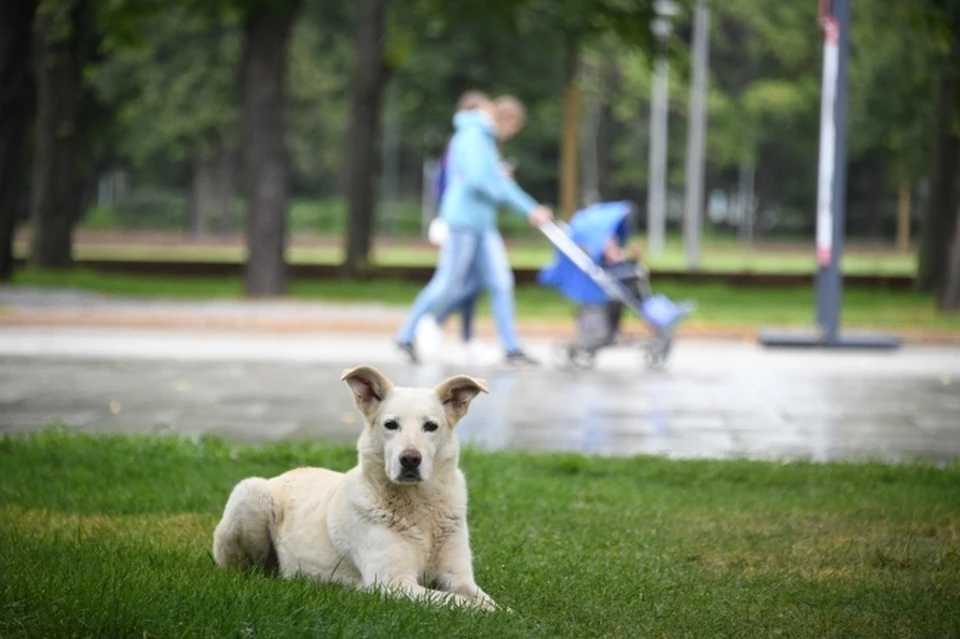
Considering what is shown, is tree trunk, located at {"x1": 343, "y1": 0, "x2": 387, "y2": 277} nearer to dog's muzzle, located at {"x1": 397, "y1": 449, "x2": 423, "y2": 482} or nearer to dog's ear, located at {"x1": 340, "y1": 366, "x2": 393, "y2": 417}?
dog's ear, located at {"x1": 340, "y1": 366, "x2": 393, "y2": 417}

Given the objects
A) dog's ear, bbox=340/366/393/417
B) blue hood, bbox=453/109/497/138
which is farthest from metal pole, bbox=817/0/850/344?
dog's ear, bbox=340/366/393/417

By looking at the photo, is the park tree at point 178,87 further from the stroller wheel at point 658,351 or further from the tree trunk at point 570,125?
the stroller wheel at point 658,351

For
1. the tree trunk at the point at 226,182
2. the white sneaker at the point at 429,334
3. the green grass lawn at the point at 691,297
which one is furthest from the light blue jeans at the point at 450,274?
the tree trunk at the point at 226,182

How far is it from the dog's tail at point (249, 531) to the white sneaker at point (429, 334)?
1085cm

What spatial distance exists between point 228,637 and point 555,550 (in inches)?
105

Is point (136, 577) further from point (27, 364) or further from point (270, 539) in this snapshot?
point (27, 364)

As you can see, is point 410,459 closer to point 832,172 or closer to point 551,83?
point 832,172

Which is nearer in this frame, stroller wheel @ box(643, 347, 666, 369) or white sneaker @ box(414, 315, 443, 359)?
stroller wheel @ box(643, 347, 666, 369)

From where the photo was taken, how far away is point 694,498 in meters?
9.42

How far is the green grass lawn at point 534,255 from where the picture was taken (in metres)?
47.0

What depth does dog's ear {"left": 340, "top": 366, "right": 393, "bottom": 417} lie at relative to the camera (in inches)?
249

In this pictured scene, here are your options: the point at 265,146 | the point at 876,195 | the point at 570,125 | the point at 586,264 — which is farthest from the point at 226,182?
the point at 586,264

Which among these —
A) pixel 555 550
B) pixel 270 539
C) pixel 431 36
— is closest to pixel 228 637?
pixel 270 539

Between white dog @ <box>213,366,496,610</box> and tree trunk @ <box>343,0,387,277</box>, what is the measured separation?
25.5 m
